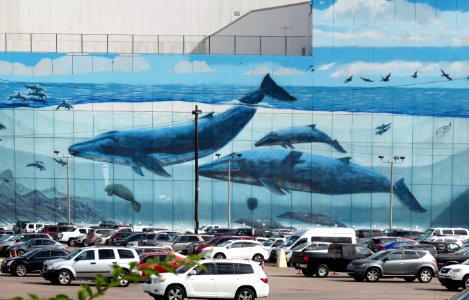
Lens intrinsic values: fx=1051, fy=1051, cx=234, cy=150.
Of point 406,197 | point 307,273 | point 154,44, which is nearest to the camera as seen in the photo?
point 307,273

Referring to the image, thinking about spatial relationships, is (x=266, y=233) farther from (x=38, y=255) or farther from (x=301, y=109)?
(x=38, y=255)

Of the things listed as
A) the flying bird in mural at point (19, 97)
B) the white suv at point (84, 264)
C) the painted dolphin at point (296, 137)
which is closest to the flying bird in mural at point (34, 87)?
the flying bird in mural at point (19, 97)

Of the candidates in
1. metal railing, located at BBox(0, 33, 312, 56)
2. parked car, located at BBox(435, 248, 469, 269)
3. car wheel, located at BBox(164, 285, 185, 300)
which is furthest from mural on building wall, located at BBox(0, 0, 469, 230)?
car wheel, located at BBox(164, 285, 185, 300)

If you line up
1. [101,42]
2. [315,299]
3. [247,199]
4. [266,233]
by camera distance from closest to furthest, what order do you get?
[315,299]
[266,233]
[247,199]
[101,42]

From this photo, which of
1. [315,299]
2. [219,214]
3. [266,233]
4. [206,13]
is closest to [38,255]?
[315,299]

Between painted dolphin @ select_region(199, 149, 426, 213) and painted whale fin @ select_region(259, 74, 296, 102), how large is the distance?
5291mm

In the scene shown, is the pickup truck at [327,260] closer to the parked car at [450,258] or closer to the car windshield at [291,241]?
the parked car at [450,258]

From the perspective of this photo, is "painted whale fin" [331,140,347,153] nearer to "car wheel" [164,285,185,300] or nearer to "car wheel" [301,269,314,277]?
"car wheel" [301,269,314,277]

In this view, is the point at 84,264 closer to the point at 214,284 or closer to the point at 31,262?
the point at 31,262

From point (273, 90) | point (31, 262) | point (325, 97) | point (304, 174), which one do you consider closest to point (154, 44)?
point (273, 90)

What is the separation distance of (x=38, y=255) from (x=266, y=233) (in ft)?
124

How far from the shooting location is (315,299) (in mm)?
32000

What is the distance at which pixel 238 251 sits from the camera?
2025 inches

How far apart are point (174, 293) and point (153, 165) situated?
71395mm
